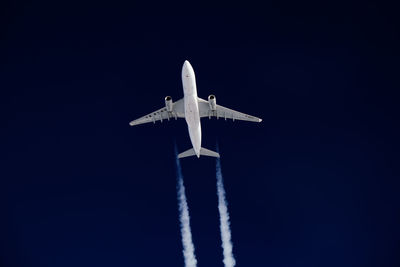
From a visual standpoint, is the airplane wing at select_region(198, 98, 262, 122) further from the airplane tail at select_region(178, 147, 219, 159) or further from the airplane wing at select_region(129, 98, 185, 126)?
the airplane tail at select_region(178, 147, 219, 159)

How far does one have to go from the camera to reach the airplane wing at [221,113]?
69.5 meters

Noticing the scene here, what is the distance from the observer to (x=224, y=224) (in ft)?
238

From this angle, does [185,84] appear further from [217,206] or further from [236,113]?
[217,206]

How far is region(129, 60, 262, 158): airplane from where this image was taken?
6512cm

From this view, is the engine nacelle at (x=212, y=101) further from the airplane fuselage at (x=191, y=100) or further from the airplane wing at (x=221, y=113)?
the airplane fuselage at (x=191, y=100)

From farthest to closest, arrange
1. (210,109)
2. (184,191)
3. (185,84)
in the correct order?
(184,191) → (210,109) → (185,84)

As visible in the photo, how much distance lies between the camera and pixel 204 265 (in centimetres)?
7038

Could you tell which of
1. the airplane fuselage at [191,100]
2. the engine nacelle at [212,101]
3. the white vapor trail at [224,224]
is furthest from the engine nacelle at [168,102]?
the white vapor trail at [224,224]

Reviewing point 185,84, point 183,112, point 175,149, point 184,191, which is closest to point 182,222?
point 184,191

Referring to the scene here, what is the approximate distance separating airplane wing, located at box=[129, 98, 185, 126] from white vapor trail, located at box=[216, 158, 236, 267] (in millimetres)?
9199

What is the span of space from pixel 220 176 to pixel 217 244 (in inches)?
330

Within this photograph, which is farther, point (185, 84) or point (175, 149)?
point (175, 149)

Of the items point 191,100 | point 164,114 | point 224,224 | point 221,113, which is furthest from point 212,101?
point 224,224

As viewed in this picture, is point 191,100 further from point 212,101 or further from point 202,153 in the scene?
point 202,153
